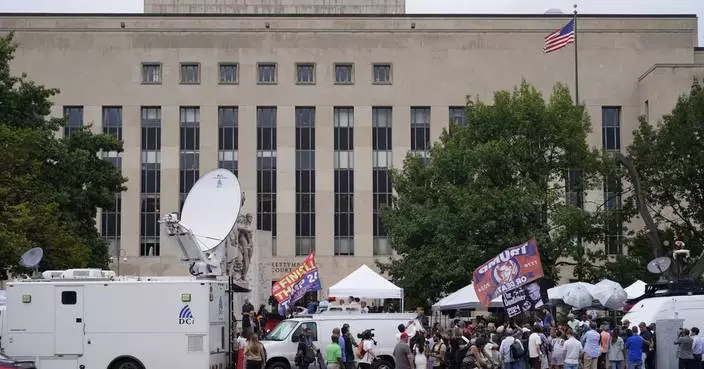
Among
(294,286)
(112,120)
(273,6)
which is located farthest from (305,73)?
(294,286)

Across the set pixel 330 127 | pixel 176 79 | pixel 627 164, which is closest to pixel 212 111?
pixel 176 79

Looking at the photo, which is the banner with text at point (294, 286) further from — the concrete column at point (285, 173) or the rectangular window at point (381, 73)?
the rectangular window at point (381, 73)

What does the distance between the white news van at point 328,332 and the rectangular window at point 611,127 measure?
45840mm

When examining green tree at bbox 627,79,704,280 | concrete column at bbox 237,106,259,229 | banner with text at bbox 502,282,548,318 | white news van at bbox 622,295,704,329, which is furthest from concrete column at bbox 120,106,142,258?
white news van at bbox 622,295,704,329

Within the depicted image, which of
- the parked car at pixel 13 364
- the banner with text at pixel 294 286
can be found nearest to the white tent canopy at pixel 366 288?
the banner with text at pixel 294 286

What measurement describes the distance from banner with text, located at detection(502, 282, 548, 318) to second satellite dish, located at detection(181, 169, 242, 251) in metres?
7.22

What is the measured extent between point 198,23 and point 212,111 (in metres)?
5.87

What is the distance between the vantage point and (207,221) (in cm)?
2852

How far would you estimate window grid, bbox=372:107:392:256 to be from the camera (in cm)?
7319

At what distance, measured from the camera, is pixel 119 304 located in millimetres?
24734

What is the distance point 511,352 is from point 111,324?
28.3ft

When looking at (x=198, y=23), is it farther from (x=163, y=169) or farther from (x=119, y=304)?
(x=119, y=304)

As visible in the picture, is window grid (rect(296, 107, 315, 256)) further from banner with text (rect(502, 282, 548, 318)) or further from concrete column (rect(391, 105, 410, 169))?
banner with text (rect(502, 282, 548, 318))

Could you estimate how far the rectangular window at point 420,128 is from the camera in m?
73.1
